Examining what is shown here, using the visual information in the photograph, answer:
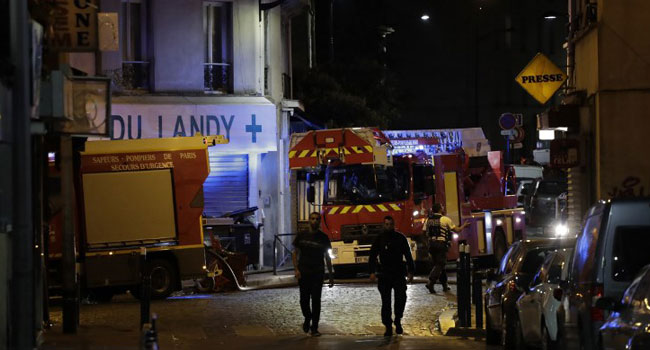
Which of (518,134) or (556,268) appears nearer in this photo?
(556,268)

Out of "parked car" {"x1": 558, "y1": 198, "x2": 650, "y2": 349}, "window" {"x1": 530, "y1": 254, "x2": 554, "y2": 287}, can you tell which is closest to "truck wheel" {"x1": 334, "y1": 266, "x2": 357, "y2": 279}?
"window" {"x1": 530, "y1": 254, "x2": 554, "y2": 287}

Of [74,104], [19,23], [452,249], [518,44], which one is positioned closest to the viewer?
[19,23]

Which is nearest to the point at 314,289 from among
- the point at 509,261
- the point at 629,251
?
the point at 509,261

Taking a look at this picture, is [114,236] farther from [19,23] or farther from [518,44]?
[518,44]

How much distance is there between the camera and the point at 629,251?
10.5m

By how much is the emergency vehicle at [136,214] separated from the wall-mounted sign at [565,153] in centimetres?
668

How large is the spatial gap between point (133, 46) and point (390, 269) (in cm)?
1616

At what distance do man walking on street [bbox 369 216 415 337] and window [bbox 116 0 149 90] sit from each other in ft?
50.5

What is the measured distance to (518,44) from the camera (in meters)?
52.4

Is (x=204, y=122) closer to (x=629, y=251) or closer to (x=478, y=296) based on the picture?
(x=478, y=296)

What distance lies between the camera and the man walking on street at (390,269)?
1614 cm

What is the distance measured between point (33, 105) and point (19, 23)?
0.83 meters

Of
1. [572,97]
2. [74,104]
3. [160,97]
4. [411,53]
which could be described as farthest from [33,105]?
[411,53]

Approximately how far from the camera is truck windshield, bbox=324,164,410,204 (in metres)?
25.4
